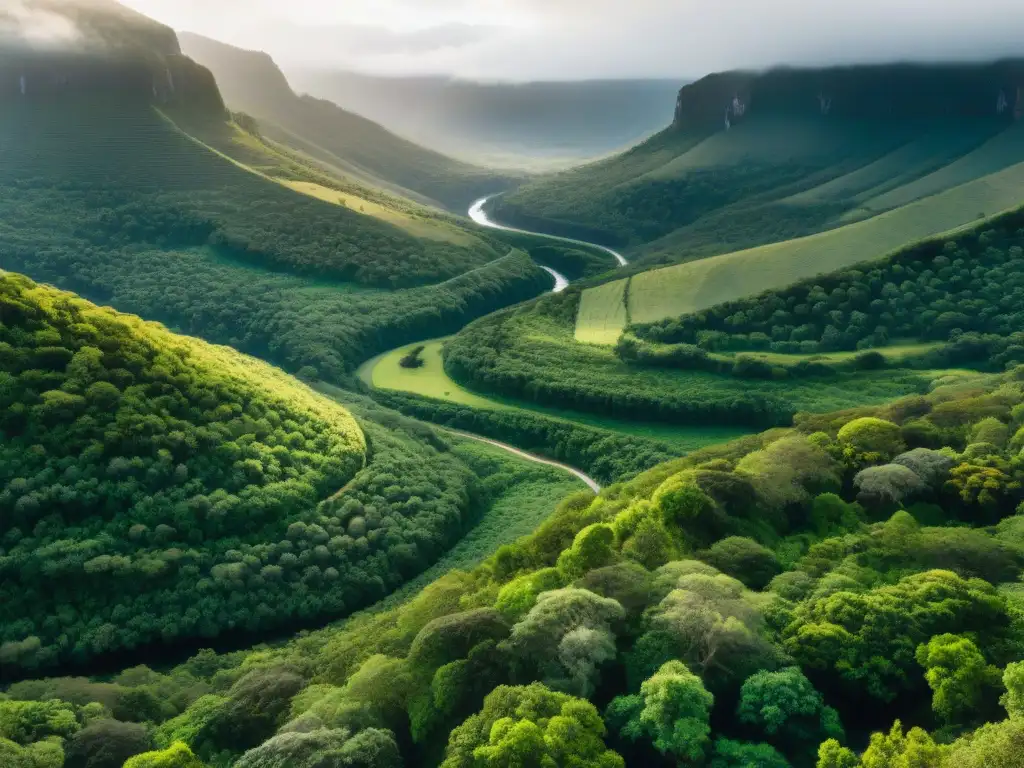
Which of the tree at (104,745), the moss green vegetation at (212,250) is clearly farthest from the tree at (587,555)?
the moss green vegetation at (212,250)

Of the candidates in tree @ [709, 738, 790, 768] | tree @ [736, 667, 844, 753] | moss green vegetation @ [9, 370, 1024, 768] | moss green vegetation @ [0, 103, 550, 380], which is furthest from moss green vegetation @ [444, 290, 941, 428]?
tree @ [709, 738, 790, 768]

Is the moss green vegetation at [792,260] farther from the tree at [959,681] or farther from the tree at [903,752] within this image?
the tree at [903,752]

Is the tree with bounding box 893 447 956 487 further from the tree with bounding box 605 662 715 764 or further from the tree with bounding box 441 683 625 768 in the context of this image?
the tree with bounding box 441 683 625 768

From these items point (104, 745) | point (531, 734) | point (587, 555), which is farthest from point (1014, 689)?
point (104, 745)

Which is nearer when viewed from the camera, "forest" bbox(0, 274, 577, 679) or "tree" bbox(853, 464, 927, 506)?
"tree" bbox(853, 464, 927, 506)

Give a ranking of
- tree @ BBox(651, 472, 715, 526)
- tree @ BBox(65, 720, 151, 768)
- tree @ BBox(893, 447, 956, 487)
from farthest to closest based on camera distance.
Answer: tree @ BBox(893, 447, 956, 487)
tree @ BBox(651, 472, 715, 526)
tree @ BBox(65, 720, 151, 768)

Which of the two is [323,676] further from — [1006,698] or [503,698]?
[1006,698]
